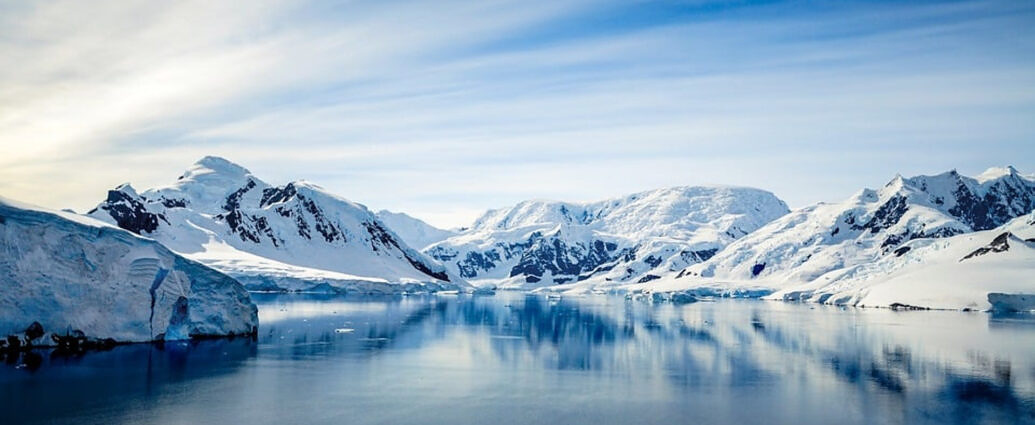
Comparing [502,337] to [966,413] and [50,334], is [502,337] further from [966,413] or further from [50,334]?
[966,413]

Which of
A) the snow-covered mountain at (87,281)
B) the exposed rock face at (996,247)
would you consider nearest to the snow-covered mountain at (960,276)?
the exposed rock face at (996,247)

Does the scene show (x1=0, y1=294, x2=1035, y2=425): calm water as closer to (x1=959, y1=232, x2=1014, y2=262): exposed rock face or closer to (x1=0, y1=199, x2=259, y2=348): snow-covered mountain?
(x1=0, y1=199, x2=259, y2=348): snow-covered mountain

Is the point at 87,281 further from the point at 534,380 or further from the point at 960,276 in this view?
the point at 960,276

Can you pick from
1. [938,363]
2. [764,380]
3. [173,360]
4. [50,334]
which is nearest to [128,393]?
[173,360]

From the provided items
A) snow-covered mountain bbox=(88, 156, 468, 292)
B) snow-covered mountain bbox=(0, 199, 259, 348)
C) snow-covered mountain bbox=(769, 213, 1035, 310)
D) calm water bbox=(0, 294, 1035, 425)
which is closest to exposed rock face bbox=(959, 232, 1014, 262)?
snow-covered mountain bbox=(769, 213, 1035, 310)

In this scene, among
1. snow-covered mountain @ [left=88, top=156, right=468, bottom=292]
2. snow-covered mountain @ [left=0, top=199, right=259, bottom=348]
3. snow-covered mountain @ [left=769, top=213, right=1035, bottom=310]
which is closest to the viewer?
snow-covered mountain @ [left=0, top=199, right=259, bottom=348]

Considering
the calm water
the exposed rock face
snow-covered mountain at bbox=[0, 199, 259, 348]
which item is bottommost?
the calm water

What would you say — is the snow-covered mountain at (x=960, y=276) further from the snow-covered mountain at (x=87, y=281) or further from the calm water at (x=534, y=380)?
the snow-covered mountain at (x=87, y=281)
